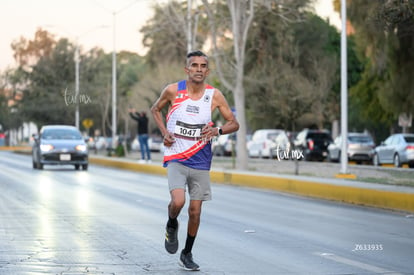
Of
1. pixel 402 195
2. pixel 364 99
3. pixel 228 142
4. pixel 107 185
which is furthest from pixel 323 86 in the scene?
pixel 402 195

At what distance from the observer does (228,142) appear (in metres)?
63.8

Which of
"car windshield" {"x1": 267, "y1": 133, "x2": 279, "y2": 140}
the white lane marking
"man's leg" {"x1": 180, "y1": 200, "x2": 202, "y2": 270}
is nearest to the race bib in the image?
"man's leg" {"x1": 180, "y1": 200, "x2": 202, "y2": 270}

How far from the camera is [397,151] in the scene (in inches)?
1644

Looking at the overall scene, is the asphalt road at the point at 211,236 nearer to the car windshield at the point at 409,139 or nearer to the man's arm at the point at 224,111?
the man's arm at the point at 224,111

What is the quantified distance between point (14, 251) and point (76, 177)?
63.4 feet

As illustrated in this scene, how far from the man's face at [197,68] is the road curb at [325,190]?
8596 millimetres

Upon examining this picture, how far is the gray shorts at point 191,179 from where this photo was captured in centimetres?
976

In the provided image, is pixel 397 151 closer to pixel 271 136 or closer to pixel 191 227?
pixel 271 136

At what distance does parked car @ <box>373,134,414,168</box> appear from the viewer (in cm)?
4081

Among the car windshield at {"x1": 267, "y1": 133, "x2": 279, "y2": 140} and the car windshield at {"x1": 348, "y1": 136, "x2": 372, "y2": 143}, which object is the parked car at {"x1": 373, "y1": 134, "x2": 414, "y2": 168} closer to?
the car windshield at {"x1": 348, "y1": 136, "x2": 372, "y2": 143}

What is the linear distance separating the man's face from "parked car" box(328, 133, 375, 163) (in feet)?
126

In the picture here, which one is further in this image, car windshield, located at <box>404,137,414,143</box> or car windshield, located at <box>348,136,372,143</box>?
car windshield, located at <box>348,136,372,143</box>

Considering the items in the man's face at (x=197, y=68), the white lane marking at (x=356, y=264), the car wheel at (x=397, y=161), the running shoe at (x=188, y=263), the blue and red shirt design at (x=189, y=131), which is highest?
the man's face at (x=197, y=68)

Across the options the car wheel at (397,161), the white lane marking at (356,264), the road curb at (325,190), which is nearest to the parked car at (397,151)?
the car wheel at (397,161)
